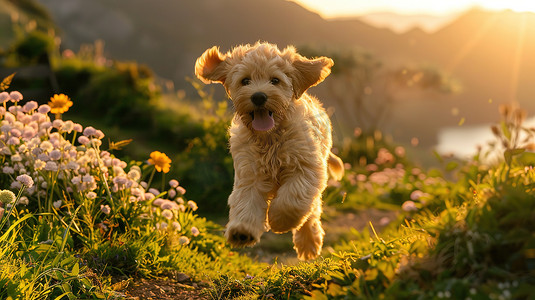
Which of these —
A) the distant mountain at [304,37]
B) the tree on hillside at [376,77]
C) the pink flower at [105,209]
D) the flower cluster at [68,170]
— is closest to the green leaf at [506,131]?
the flower cluster at [68,170]

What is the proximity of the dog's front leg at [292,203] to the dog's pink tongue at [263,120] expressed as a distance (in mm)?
478

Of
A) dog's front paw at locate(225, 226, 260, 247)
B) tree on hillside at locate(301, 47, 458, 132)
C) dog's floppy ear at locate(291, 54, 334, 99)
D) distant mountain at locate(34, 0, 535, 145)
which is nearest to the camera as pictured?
dog's front paw at locate(225, 226, 260, 247)

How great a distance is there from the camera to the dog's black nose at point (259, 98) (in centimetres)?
Answer: 349

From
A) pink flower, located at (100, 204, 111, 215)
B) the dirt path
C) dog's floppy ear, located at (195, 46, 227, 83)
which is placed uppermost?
dog's floppy ear, located at (195, 46, 227, 83)

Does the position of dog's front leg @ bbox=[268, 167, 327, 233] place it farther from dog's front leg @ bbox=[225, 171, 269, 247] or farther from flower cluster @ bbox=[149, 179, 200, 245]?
flower cluster @ bbox=[149, 179, 200, 245]

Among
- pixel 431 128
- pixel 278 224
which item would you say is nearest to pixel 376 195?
pixel 278 224

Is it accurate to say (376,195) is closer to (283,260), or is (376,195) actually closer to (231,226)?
(283,260)

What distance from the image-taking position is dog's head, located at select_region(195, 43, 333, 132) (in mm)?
3570

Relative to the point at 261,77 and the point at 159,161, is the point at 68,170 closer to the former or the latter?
the point at 159,161

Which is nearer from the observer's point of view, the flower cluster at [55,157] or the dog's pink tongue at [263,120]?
the dog's pink tongue at [263,120]

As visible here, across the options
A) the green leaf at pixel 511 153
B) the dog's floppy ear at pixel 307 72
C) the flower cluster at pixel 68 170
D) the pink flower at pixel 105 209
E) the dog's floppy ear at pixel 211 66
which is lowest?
the green leaf at pixel 511 153

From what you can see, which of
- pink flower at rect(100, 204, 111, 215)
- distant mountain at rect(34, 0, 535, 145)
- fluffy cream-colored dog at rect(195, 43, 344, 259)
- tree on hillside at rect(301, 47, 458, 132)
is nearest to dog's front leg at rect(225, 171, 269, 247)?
fluffy cream-colored dog at rect(195, 43, 344, 259)

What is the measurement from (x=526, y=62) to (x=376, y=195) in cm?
2561

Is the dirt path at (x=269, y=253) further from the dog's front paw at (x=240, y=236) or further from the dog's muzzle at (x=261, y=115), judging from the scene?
the dog's muzzle at (x=261, y=115)
